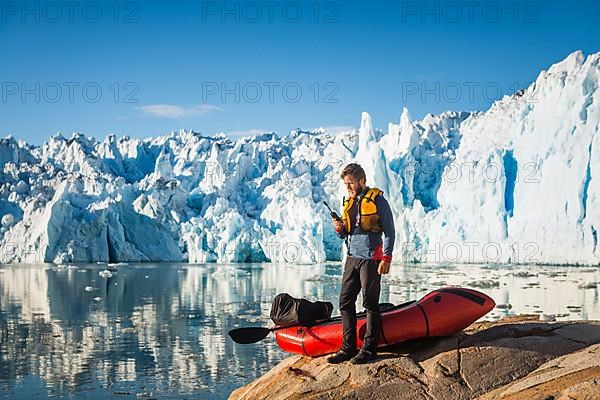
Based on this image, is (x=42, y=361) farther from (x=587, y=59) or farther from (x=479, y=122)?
(x=479, y=122)

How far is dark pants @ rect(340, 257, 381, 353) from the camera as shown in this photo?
14.3ft

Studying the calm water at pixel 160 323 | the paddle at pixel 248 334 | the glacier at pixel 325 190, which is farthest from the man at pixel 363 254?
the glacier at pixel 325 190

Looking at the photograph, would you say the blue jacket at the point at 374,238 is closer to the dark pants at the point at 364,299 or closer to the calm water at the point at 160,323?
the dark pants at the point at 364,299

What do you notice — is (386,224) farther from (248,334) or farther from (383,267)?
(248,334)

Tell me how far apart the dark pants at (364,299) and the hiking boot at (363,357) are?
0.03 m

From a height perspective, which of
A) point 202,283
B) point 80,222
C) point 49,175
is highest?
point 49,175

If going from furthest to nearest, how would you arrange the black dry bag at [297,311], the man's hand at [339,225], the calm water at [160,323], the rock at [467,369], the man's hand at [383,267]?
the calm water at [160,323]
the black dry bag at [297,311]
the man's hand at [339,225]
the man's hand at [383,267]
the rock at [467,369]

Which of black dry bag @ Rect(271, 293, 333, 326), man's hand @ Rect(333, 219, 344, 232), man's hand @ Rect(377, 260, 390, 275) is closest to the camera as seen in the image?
man's hand @ Rect(377, 260, 390, 275)

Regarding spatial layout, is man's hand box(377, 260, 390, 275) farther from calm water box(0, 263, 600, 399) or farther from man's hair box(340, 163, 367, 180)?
calm water box(0, 263, 600, 399)

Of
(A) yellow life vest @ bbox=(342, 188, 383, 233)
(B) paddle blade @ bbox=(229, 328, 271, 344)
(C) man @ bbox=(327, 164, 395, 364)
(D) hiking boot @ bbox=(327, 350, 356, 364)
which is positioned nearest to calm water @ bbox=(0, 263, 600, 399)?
(B) paddle blade @ bbox=(229, 328, 271, 344)

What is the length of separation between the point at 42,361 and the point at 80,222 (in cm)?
3319


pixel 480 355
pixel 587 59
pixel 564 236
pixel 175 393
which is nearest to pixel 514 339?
pixel 480 355

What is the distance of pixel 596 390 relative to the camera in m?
3.22

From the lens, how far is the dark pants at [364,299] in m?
4.36
